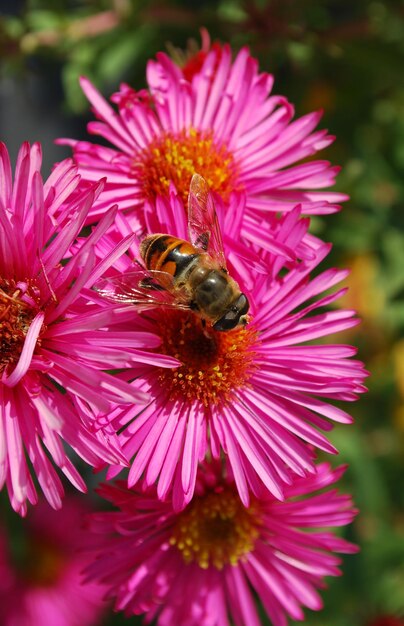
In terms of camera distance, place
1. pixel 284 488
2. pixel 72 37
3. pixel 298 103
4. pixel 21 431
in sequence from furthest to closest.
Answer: pixel 298 103 → pixel 72 37 → pixel 284 488 → pixel 21 431

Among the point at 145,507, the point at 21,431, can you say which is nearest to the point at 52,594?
the point at 145,507

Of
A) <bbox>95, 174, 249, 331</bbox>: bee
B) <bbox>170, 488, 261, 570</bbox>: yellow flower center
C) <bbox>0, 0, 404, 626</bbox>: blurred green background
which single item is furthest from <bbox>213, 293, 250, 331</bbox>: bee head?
<bbox>0, 0, 404, 626</bbox>: blurred green background

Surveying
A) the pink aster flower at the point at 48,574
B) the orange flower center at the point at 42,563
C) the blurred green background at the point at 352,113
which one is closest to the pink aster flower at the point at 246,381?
the blurred green background at the point at 352,113

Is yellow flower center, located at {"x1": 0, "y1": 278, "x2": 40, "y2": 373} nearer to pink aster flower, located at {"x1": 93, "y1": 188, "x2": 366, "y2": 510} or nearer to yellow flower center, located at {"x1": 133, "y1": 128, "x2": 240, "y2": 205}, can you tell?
pink aster flower, located at {"x1": 93, "y1": 188, "x2": 366, "y2": 510}

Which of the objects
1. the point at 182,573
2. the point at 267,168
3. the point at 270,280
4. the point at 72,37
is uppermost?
the point at 72,37

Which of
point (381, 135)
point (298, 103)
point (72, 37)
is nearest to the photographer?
point (72, 37)

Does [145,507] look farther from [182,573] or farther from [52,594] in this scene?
[52,594]

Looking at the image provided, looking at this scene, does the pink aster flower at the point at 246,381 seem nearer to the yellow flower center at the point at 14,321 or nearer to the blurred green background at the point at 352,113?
the yellow flower center at the point at 14,321

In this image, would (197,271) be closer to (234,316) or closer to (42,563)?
(234,316)
